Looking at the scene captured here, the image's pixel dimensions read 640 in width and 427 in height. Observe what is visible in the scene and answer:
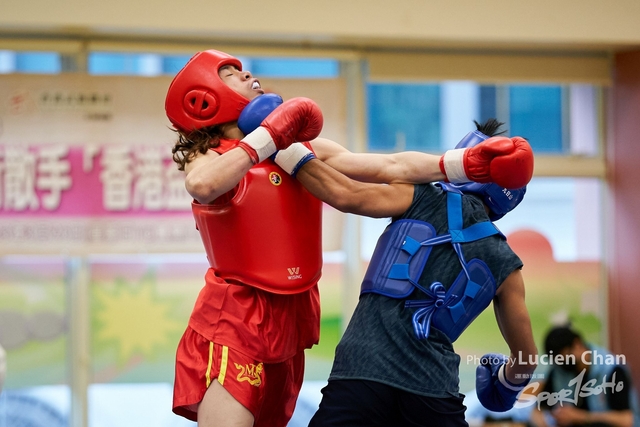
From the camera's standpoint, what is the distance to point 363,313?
220cm

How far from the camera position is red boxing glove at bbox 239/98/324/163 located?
209 centimetres

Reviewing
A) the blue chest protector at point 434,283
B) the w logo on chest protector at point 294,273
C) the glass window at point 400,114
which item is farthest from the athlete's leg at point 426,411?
the glass window at point 400,114

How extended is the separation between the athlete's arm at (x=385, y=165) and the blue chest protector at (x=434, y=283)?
0.11 metres

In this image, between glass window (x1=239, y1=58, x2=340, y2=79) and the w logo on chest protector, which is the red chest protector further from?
glass window (x1=239, y1=58, x2=340, y2=79)

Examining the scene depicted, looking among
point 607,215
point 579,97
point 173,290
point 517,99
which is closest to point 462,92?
point 517,99

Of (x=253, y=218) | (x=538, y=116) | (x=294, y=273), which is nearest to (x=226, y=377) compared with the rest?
(x=294, y=273)

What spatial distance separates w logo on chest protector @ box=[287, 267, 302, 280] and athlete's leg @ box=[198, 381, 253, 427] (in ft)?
1.22

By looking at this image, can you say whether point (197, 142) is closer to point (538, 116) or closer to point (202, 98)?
point (202, 98)

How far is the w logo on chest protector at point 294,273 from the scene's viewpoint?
88.7 inches

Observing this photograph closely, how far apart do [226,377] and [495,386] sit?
37.1 inches

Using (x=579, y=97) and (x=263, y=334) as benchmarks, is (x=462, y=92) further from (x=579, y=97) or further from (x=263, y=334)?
(x=263, y=334)

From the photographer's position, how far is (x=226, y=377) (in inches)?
86.3

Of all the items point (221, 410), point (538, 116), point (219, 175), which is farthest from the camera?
point (538, 116)

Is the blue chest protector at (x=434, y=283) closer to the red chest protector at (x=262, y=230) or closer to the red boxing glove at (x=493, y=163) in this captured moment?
the red boxing glove at (x=493, y=163)
